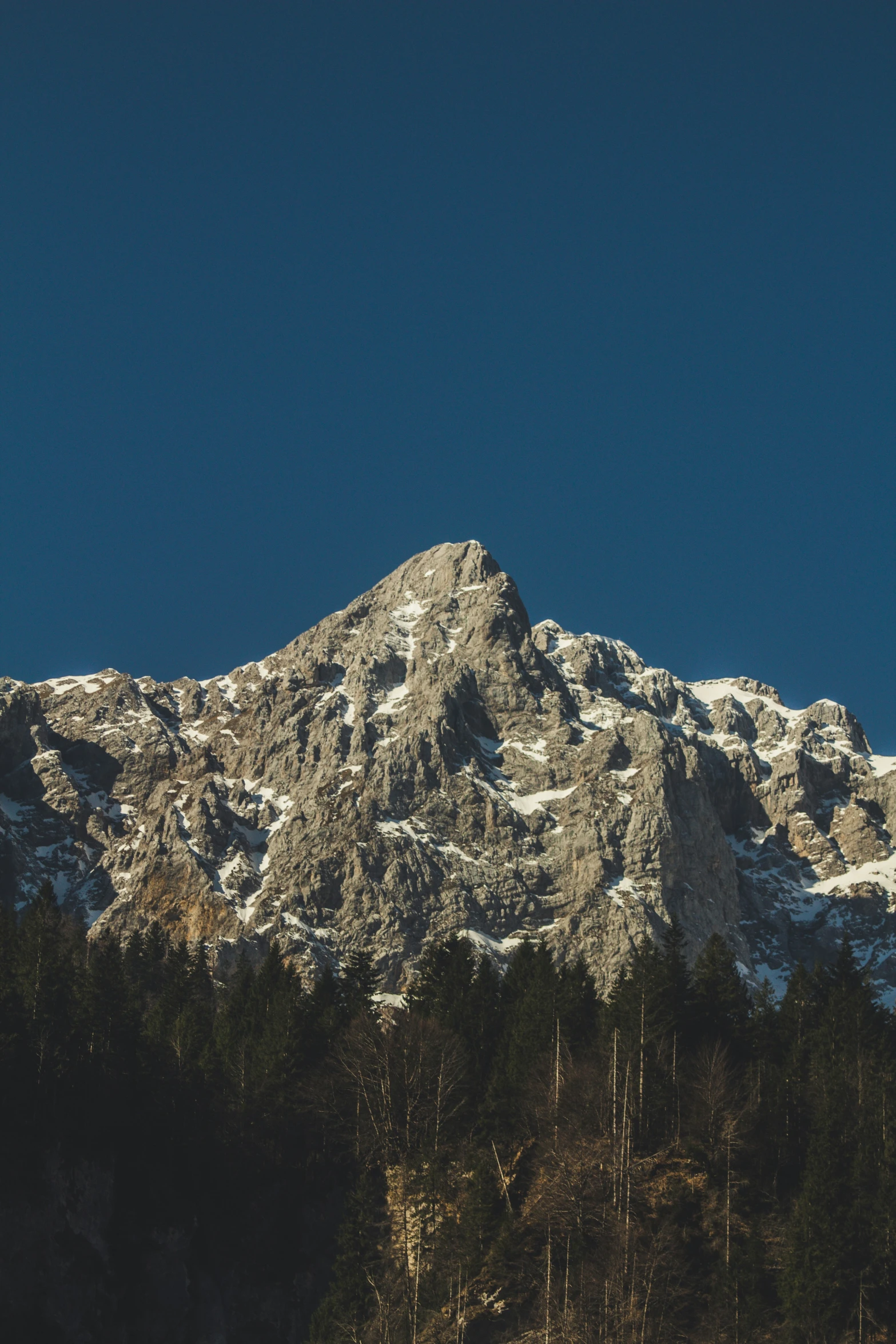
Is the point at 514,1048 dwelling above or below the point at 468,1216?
above

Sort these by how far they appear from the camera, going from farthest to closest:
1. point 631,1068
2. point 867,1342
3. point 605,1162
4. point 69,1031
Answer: point 69,1031 < point 631,1068 < point 605,1162 < point 867,1342

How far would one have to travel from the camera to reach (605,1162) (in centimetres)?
6219

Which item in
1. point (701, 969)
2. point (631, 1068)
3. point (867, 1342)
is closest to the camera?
point (867, 1342)

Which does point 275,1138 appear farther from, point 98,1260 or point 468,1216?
point 468,1216

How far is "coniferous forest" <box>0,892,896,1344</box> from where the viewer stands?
193ft

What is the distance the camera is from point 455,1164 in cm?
6756

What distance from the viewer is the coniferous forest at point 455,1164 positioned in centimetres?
5888

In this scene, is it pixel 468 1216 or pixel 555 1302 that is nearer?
pixel 555 1302

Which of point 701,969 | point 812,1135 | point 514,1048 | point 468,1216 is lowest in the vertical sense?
point 468,1216

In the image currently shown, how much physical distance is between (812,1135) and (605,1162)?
1034 cm

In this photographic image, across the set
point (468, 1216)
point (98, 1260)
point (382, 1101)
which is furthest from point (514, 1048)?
point (98, 1260)

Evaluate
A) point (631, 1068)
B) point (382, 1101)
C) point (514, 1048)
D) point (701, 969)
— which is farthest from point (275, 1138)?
point (701, 969)

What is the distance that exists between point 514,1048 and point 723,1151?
14945mm

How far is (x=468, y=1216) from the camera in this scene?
63.1 meters
